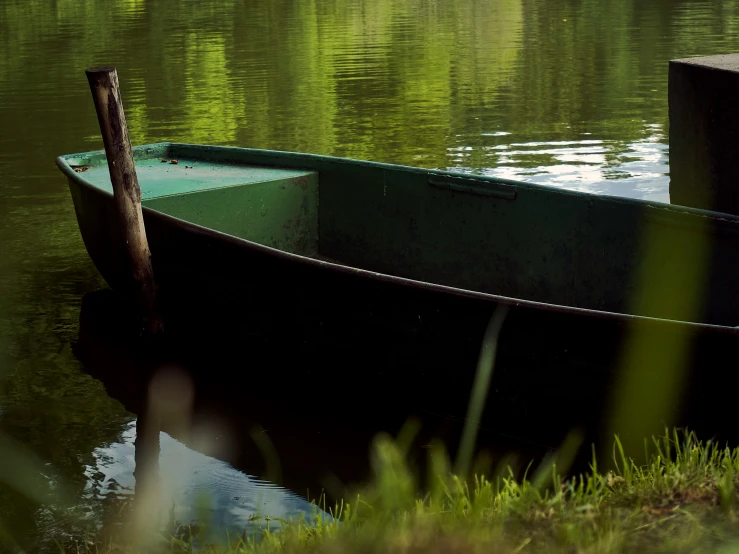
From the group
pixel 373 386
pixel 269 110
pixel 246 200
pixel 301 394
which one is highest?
pixel 269 110

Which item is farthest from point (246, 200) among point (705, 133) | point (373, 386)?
point (705, 133)

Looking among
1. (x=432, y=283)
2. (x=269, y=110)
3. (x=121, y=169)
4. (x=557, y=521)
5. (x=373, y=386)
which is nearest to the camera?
(x=557, y=521)

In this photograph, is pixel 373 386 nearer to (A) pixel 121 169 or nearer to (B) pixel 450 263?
(B) pixel 450 263

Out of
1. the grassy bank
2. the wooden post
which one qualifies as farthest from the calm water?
the grassy bank

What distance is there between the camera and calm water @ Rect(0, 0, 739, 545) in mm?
6531

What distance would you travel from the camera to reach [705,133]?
739cm

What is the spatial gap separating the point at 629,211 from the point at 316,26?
32481 mm

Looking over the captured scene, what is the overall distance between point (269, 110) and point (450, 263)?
12.6m

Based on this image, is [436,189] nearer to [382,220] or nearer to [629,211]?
[382,220]

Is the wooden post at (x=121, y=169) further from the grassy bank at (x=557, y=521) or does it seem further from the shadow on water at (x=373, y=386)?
the grassy bank at (x=557, y=521)

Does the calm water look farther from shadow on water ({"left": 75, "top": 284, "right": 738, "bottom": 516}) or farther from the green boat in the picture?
the green boat

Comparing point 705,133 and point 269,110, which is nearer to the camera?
point 705,133

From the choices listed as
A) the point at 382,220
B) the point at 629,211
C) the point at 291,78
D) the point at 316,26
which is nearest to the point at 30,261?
the point at 382,220

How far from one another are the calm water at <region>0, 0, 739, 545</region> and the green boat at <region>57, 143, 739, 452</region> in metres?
1.09
